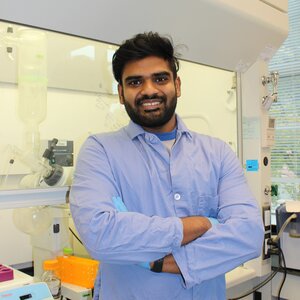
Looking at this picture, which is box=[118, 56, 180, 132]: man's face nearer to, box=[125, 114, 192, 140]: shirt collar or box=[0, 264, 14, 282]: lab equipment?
box=[125, 114, 192, 140]: shirt collar

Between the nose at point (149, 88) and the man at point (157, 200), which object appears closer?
the man at point (157, 200)

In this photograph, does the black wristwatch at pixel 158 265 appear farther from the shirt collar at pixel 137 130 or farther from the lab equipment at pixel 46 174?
the lab equipment at pixel 46 174

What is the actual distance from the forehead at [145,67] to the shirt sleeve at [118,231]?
46 centimetres

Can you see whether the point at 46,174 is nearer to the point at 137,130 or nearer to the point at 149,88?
the point at 137,130

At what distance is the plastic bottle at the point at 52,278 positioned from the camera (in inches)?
62.7

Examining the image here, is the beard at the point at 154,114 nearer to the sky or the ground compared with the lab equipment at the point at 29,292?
nearer to the sky

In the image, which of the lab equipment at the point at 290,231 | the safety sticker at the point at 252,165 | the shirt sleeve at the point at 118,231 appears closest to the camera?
the shirt sleeve at the point at 118,231

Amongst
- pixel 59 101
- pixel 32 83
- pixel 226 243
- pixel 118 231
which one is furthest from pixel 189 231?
pixel 59 101

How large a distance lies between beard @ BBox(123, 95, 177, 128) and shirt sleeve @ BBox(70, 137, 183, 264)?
0.33 m

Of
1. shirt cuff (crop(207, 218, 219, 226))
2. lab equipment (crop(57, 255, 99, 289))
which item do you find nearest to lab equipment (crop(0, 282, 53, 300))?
lab equipment (crop(57, 255, 99, 289))

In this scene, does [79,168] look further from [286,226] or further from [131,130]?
[286,226]

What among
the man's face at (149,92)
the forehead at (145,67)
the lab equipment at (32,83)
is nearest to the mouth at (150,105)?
the man's face at (149,92)

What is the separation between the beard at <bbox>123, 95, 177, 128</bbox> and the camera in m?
1.35

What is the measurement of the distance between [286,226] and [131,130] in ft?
4.27
